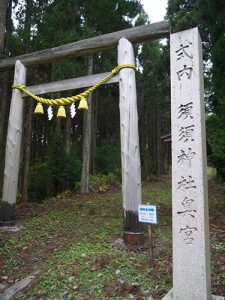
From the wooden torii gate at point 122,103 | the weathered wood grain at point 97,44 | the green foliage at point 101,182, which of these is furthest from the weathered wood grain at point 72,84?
the green foliage at point 101,182

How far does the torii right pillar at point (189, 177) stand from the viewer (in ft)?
11.8

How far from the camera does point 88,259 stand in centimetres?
492

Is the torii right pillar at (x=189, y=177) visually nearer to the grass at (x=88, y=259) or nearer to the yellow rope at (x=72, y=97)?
the grass at (x=88, y=259)

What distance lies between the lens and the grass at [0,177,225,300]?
411 centimetres

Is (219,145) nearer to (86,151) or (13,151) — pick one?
(13,151)

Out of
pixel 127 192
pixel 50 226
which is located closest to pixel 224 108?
pixel 127 192

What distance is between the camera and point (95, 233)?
20.1 ft

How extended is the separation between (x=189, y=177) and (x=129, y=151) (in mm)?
2122

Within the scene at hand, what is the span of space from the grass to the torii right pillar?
51 centimetres

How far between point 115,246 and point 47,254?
1.24 metres

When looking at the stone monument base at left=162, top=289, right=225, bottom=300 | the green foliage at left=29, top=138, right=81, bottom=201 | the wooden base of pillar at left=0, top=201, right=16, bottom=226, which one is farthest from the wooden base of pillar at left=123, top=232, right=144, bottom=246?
the green foliage at left=29, top=138, right=81, bottom=201

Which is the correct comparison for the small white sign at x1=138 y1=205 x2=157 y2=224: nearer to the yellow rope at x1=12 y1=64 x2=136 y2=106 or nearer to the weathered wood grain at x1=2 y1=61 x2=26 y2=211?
the yellow rope at x1=12 y1=64 x2=136 y2=106

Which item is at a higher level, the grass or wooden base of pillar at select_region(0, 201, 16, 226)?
wooden base of pillar at select_region(0, 201, 16, 226)

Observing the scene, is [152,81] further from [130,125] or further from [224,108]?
[130,125]
